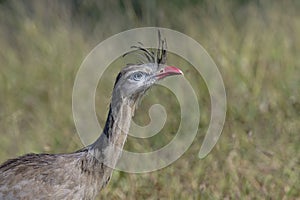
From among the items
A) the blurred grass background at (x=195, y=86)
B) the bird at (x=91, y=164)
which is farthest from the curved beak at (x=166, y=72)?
the blurred grass background at (x=195, y=86)

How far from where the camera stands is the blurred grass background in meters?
5.77

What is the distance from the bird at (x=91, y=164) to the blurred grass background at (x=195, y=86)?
0.92 metres

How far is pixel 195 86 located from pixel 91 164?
1959mm

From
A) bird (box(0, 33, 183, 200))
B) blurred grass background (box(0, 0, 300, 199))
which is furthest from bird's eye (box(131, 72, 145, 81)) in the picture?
blurred grass background (box(0, 0, 300, 199))

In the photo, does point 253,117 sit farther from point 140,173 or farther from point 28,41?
point 28,41

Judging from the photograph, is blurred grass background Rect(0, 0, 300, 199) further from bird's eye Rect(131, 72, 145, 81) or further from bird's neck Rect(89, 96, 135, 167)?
bird's eye Rect(131, 72, 145, 81)

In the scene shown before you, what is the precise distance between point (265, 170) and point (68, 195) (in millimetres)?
1564

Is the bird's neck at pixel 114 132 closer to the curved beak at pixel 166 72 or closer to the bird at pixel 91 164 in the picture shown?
the bird at pixel 91 164

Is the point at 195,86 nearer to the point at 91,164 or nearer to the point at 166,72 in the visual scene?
the point at 166,72

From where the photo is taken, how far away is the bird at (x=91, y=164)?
187 inches

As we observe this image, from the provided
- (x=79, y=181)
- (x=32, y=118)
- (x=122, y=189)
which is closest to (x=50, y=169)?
(x=79, y=181)

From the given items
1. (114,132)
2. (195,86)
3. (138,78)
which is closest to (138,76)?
(138,78)

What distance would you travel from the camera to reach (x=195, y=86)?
21.8 feet

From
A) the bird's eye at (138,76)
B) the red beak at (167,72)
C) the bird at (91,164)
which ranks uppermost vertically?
the bird's eye at (138,76)
